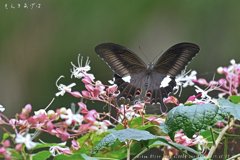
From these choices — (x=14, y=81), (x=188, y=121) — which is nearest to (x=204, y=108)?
(x=188, y=121)

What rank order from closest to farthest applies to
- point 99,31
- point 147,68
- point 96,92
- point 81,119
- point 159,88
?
1. point 81,119
2. point 96,92
3. point 159,88
4. point 147,68
5. point 99,31

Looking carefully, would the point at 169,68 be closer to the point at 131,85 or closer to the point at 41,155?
the point at 131,85

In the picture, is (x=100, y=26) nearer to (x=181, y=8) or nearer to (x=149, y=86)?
(x=181, y=8)

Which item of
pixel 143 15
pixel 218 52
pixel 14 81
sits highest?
pixel 143 15

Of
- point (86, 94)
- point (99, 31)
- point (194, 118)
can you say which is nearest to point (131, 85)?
point (86, 94)

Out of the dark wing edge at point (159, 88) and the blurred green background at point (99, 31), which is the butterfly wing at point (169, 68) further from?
the blurred green background at point (99, 31)

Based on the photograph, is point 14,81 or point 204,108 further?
point 14,81

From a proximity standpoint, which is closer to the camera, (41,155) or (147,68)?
(41,155)
